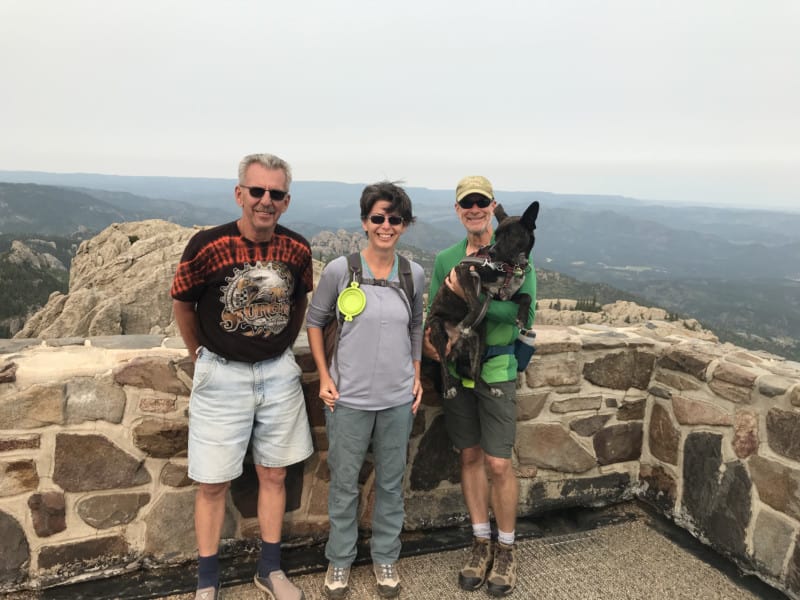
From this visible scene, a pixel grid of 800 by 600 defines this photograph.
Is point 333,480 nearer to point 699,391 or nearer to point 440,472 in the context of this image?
point 440,472

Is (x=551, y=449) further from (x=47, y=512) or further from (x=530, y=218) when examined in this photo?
(x=47, y=512)

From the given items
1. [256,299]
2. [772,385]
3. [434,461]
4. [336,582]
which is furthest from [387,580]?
[772,385]

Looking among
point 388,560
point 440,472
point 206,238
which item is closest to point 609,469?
point 440,472

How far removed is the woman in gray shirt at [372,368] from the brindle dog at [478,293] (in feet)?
0.45

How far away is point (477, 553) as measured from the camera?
289 centimetres

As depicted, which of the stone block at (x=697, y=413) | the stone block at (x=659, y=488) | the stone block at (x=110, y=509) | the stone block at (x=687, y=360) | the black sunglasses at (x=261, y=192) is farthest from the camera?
the stone block at (x=659, y=488)

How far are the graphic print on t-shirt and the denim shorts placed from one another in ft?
0.57

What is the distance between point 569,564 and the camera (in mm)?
3002

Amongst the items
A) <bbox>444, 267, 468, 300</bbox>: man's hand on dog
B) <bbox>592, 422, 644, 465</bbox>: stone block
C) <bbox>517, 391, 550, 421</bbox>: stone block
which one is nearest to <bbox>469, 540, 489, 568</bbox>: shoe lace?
<bbox>517, 391, 550, 421</bbox>: stone block

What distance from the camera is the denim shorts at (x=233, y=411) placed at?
7.75ft

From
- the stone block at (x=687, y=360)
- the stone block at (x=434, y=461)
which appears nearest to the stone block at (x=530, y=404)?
the stone block at (x=434, y=461)

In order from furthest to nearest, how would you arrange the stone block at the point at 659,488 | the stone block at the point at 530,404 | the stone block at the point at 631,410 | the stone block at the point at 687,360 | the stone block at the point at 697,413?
1. the stone block at the point at 631,410
2. the stone block at the point at 659,488
3. the stone block at the point at 530,404
4. the stone block at the point at 687,360
5. the stone block at the point at 697,413

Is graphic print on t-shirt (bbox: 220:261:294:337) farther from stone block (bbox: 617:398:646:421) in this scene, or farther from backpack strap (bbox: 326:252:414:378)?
stone block (bbox: 617:398:646:421)

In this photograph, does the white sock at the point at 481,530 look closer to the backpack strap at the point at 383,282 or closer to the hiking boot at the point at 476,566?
the hiking boot at the point at 476,566
